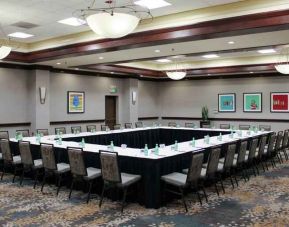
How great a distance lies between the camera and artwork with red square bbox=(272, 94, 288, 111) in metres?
13.0

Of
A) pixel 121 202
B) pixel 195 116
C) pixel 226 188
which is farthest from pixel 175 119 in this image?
pixel 121 202

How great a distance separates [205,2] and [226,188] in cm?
346

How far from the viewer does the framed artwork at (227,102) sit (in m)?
14.4

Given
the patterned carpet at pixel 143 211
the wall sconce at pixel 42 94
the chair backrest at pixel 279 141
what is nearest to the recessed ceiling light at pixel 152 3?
the patterned carpet at pixel 143 211

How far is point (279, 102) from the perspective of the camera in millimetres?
13172

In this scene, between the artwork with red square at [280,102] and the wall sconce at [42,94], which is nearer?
the wall sconce at [42,94]

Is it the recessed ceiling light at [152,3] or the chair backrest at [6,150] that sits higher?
the recessed ceiling light at [152,3]

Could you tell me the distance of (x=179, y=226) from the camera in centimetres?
433

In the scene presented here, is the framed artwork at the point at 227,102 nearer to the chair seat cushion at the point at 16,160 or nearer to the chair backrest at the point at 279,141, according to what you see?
the chair backrest at the point at 279,141

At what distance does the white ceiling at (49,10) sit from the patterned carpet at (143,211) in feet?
11.1

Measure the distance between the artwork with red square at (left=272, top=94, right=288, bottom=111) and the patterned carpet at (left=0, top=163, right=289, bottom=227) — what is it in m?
7.63

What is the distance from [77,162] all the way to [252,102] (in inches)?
404

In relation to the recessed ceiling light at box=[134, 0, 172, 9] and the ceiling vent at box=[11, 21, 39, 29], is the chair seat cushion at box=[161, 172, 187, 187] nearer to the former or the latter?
the recessed ceiling light at box=[134, 0, 172, 9]

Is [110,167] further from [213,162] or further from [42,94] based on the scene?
[42,94]
